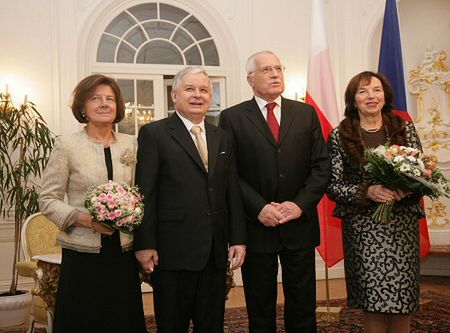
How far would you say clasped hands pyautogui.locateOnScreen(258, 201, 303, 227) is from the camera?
2.74 metres

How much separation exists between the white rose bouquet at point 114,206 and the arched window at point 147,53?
156 inches

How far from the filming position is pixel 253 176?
2.91 meters

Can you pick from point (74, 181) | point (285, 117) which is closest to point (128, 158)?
point (74, 181)

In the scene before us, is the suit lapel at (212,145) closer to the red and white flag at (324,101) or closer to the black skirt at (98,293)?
the black skirt at (98,293)

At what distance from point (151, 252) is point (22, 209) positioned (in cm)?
301

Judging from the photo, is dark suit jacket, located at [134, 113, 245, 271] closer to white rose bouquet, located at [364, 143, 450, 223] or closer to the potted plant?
white rose bouquet, located at [364, 143, 450, 223]

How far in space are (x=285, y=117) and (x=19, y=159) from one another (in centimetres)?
334

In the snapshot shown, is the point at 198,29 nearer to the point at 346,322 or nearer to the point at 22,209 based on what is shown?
the point at 22,209

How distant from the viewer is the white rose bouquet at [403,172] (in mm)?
2576

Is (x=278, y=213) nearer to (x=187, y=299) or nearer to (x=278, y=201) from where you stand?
(x=278, y=201)

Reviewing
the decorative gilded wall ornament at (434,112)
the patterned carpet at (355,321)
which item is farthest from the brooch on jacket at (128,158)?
the decorative gilded wall ornament at (434,112)

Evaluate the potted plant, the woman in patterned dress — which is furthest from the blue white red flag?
the potted plant

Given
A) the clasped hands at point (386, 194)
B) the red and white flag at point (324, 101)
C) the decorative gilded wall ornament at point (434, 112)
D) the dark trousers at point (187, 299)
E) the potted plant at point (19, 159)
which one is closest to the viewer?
the dark trousers at point (187, 299)

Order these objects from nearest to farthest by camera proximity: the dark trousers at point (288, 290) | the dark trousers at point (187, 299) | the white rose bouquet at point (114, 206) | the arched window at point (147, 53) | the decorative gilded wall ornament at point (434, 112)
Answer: the white rose bouquet at point (114, 206) → the dark trousers at point (187, 299) → the dark trousers at point (288, 290) → the arched window at point (147, 53) → the decorative gilded wall ornament at point (434, 112)
